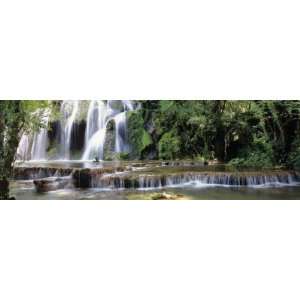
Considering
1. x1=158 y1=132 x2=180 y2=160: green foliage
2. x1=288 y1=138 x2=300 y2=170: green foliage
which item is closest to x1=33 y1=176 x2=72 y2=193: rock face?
x1=158 y1=132 x2=180 y2=160: green foliage

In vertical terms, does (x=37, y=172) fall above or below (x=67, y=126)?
below

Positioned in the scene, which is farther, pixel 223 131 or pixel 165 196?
pixel 223 131

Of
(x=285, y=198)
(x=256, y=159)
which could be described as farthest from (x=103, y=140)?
(x=285, y=198)

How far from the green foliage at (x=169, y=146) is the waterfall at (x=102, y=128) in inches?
17.8

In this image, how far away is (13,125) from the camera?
4332 millimetres

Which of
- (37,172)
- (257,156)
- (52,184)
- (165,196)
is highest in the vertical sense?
(257,156)

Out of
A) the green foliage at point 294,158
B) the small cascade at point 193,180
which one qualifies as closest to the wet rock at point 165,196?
the small cascade at point 193,180

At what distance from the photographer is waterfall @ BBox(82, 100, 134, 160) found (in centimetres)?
425

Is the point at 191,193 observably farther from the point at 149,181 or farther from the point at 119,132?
the point at 119,132

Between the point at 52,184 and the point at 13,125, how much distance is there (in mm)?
910

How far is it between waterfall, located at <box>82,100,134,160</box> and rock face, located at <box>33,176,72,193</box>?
0.36 m

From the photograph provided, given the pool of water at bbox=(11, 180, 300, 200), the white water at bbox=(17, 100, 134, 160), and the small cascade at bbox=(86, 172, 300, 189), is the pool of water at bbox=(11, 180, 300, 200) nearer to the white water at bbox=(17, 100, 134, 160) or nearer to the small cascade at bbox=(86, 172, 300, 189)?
the small cascade at bbox=(86, 172, 300, 189)

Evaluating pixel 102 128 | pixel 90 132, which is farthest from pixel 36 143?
pixel 102 128

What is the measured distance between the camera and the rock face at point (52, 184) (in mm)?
4230
